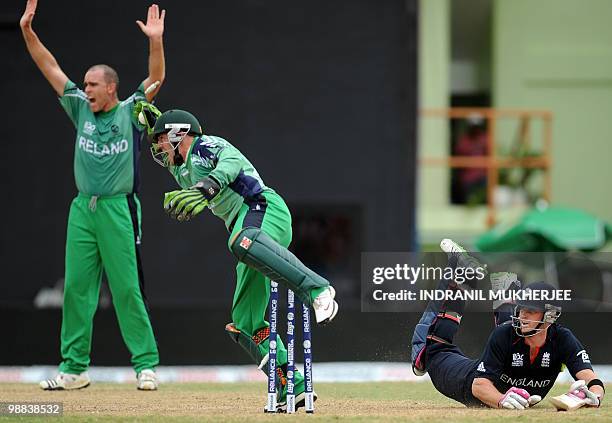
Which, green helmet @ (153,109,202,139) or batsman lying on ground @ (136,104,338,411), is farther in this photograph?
green helmet @ (153,109,202,139)

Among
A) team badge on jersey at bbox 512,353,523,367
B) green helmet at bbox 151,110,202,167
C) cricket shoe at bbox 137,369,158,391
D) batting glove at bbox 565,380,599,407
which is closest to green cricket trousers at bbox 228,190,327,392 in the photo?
green helmet at bbox 151,110,202,167

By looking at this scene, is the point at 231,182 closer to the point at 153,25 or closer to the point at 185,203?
the point at 185,203

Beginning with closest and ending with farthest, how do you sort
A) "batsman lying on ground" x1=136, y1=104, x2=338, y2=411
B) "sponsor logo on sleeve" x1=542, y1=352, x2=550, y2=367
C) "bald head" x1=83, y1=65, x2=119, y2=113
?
"batsman lying on ground" x1=136, y1=104, x2=338, y2=411
"sponsor logo on sleeve" x1=542, y1=352, x2=550, y2=367
"bald head" x1=83, y1=65, x2=119, y2=113

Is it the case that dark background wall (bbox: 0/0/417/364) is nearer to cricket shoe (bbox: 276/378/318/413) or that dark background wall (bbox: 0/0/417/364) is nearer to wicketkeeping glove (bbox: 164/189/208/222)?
cricket shoe (bbox: 276/378/318/413)

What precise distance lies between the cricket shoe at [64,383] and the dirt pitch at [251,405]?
0.07 m

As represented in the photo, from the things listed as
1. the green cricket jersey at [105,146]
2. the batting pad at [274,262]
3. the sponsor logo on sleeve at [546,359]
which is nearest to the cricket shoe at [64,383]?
the green cricket jersey at [105,146]

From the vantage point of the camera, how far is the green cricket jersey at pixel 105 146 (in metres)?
7.17

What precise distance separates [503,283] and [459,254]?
300mm

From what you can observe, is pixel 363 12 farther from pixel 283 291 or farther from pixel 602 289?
pixel 602 289

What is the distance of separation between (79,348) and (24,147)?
279 cm

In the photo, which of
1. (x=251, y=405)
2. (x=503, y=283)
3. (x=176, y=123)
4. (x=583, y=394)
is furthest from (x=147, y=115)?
(x=583, y=394)

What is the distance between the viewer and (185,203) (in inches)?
209

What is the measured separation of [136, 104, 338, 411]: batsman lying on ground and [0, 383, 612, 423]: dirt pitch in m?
0.37

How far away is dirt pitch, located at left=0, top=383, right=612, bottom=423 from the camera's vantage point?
5.43 m
